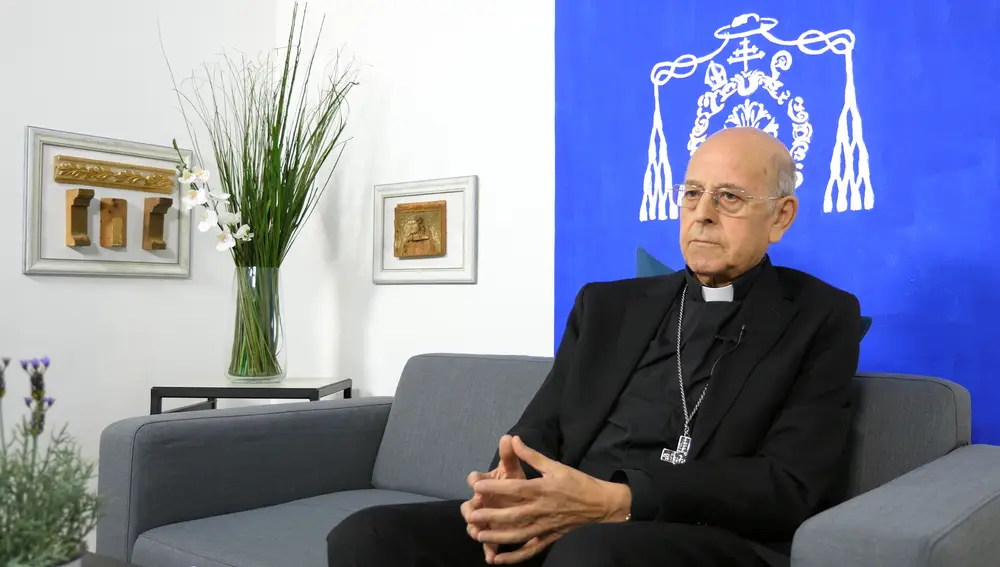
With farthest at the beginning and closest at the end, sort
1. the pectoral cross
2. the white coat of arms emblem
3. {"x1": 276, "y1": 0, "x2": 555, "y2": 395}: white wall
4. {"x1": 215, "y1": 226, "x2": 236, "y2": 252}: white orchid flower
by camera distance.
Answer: {"x1": 215, "y1": 226, "x2": 236, "y2": 252}: white orchid flower < {"x1": 276, "y1": 0, "x2": 555, "y2": 395}: white wall < the white coat of arms emblem < the pectoral cross

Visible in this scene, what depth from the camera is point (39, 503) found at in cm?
98

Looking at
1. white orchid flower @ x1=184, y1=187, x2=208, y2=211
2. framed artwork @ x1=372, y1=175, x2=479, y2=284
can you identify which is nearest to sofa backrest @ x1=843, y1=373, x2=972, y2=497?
framed artwork @ x1=372, y1=175, x2=479, y2=284

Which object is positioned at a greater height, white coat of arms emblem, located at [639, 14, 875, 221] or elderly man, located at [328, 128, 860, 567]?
white coat of arms emblem, located at [639, 14, 875, 221]

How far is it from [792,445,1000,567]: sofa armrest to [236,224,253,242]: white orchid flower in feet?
7.35

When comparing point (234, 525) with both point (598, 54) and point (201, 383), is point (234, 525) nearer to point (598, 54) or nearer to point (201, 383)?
point (201, 383)

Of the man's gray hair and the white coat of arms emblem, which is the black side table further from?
the man's gray hair

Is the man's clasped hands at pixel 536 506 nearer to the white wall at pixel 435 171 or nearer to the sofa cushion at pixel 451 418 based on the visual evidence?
the sofa cushion at pixel 451 418

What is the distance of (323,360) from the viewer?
345cm

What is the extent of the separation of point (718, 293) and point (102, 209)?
223cm

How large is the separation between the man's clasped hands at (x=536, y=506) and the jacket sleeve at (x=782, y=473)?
0.19 ft

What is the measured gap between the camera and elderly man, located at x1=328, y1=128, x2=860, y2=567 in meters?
1.41


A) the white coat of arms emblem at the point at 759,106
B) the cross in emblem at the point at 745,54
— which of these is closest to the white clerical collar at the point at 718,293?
the white coat of arms emblem at the point at 759,106

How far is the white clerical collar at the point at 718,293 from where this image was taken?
1.76 m

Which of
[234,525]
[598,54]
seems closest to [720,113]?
[598,54]
